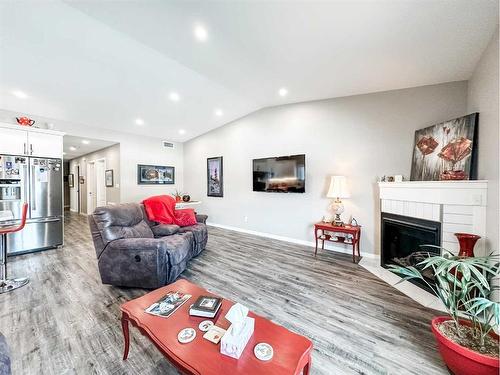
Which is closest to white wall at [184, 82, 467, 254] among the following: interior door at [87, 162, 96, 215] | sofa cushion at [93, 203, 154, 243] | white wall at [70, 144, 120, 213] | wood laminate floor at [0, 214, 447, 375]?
wood laminate floor at [0, 214, 447, 375]

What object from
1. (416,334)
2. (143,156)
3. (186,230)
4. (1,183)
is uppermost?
(143,156)

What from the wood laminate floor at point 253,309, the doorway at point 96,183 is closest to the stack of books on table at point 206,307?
the wood laminate floor at point 253,309

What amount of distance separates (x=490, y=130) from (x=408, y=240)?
5.19ft

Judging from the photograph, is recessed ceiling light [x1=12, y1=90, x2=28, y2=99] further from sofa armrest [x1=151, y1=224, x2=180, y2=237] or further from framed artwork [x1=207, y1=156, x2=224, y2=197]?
framed artwork [x1=207, y1=156, x2=224, y2=197]

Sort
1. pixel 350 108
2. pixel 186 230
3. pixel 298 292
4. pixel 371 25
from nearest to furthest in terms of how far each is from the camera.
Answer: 1. pixel 371 25
2. pixel 298 292
3. pixel 186 230
4. pixel 350 108

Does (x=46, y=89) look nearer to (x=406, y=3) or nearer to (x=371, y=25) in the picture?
(x=371, y=25)

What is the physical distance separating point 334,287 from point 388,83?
10.1 feet

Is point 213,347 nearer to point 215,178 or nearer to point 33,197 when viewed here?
point 33,197

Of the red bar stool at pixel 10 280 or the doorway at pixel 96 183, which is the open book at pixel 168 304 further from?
the doorway at pixel 96 183

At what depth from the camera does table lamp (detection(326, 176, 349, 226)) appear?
3.47 metres

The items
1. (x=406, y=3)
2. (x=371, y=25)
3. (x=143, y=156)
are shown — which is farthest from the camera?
(x=143, y=156)

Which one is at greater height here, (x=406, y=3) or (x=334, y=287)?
(x=406, y=3)

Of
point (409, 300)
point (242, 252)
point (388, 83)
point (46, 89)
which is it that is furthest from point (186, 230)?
point (388, 83)

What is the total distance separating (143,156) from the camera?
6.18 meters
